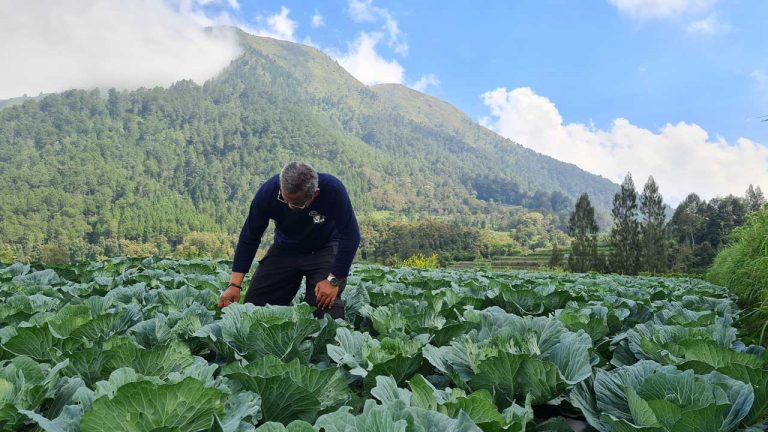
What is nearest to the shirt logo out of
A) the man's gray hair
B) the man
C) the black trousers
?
the man

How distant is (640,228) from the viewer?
58.4 metres

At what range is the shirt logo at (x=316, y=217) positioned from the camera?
4.56m

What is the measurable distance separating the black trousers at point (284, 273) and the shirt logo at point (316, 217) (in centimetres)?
36

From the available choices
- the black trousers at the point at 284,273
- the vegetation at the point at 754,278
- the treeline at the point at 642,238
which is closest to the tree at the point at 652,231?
the treeline at the point at 642,238

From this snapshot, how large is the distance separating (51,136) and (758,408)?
228073 millimetres

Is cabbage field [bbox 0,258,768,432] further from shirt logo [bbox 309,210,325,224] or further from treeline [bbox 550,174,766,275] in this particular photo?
treeline [bbox 550,174,766,275]

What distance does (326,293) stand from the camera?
13.5 feet

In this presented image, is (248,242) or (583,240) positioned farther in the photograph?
(583,240)

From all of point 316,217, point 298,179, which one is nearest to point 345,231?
point 316,217

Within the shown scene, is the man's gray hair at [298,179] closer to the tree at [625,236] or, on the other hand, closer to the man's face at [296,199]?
the man's face at [296,199]

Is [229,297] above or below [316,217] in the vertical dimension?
below

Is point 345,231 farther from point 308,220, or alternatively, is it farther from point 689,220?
point 689,220

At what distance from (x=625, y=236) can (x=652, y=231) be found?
442cm

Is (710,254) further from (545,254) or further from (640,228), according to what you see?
(545,254)
